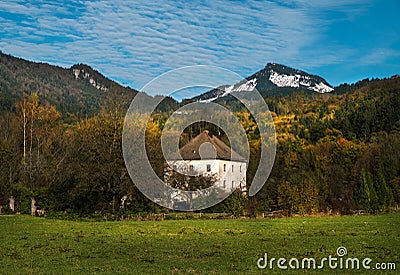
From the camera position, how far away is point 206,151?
6506 centimetres

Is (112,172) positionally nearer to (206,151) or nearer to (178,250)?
(178,250)

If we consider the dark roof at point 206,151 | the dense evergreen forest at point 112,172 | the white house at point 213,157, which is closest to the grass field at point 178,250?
the dense evergreen forest at point 112,172

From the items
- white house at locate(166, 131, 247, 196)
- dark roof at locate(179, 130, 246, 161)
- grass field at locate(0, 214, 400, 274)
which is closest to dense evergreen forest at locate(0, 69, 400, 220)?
white house at locate(166, 131, 247, 196)

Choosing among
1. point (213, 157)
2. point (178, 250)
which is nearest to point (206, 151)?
point (213, 157)

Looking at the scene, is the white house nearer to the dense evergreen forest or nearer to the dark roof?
the dark roof

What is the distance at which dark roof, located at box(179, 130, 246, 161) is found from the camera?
6395 cm

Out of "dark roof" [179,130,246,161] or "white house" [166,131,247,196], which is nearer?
"white house" [166,131,247,196]

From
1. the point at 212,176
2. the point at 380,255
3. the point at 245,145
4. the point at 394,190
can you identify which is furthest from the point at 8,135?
the point at 380,255

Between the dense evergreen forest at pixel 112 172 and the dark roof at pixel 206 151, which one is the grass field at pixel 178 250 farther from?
the dark roof at pixel 206 151

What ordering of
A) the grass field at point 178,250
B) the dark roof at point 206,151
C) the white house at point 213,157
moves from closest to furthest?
the grass field at point 178,250 < the white house at point 213,157 < the dark roof at point 206,151

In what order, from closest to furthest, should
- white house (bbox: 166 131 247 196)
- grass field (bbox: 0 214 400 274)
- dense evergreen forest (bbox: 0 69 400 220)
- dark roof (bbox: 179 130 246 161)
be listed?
grass field (bbox: 0 214 400 274) → dense evergreen forest (bbox: 0 69 400 220) → white house (bbox: 166 131 247 196) → dark roof (bbox: 179 130 246 161)

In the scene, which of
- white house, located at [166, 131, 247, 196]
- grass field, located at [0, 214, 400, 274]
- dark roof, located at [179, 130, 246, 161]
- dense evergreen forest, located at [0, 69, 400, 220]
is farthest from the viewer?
dark roof, located at [179, 130, 246, 161]

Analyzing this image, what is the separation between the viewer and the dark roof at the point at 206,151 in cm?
6395

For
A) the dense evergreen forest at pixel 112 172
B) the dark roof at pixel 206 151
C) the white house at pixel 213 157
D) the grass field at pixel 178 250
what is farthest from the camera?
the dark roof at pixel 206 151
